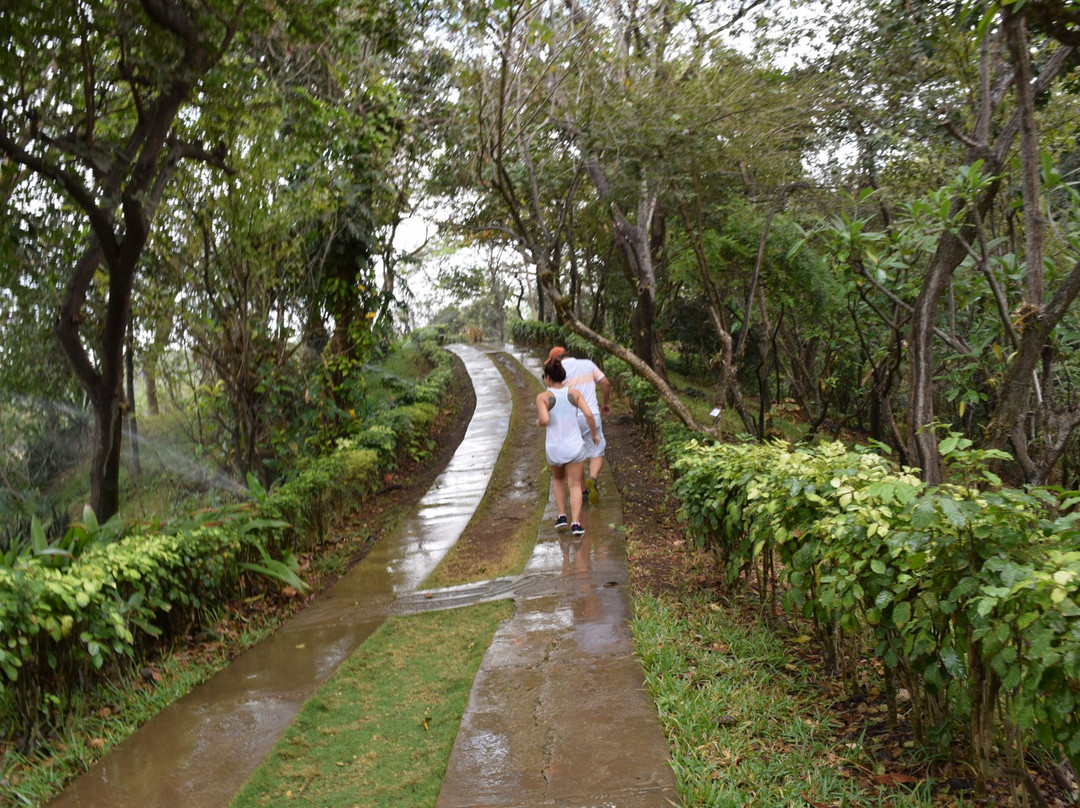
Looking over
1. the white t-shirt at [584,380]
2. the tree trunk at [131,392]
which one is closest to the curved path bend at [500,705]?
the white t-shirt at [584,380]

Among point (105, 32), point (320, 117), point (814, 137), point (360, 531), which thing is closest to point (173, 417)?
point (360, 531)

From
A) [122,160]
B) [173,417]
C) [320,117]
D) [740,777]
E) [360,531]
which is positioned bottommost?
[740,777]

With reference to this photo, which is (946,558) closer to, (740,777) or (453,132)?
(740,777)

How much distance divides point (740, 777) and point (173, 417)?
971 cm

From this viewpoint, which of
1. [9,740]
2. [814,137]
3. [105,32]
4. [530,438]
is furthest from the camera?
[530,438]

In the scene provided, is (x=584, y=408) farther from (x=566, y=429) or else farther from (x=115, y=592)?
(x=115, y=592)

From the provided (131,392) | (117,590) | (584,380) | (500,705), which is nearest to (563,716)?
(500,705)

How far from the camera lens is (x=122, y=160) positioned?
675cm

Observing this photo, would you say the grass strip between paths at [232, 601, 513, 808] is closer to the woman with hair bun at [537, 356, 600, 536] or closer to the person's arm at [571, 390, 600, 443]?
the woman with hair bun at [537, 356, 600, 536]

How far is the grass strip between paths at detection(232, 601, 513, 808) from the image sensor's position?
3.69 meters

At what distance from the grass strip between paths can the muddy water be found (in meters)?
0.14

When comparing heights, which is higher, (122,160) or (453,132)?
(453,132)

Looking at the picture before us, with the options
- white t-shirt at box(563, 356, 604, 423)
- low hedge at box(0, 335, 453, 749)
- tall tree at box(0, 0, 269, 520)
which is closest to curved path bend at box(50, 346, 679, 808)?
low hedge at box(0, 335, 453, 749)

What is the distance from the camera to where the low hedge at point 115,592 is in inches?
167
